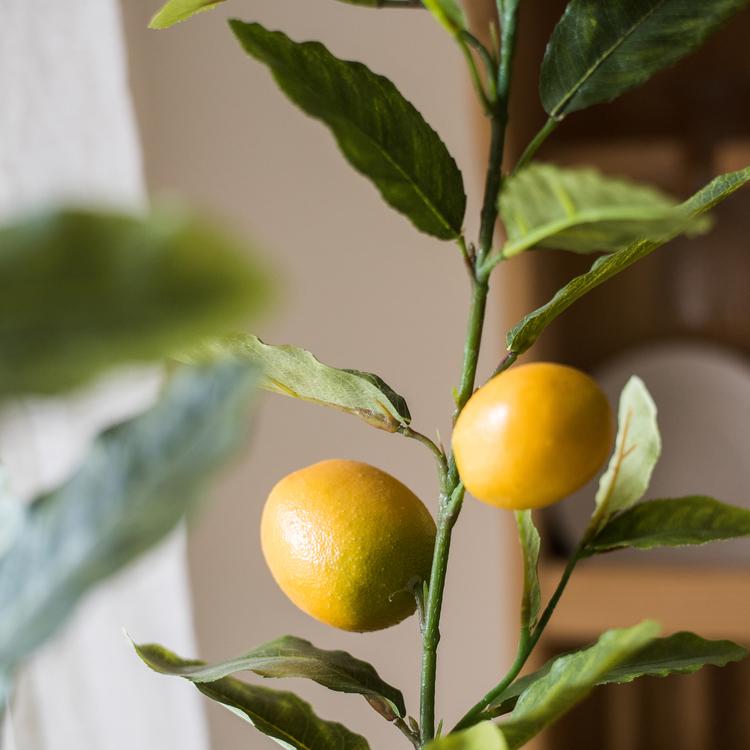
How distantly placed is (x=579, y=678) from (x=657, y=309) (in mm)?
1118

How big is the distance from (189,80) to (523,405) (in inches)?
42.6

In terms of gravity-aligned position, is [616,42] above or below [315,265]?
above

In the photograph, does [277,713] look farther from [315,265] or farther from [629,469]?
[315,265]

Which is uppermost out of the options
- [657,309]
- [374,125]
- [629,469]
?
[374,125]

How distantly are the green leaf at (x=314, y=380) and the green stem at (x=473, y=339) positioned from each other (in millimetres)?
22

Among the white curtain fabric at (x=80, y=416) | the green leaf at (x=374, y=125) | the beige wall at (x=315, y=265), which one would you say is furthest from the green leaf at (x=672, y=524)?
the beige wall at (x=315, y=265)

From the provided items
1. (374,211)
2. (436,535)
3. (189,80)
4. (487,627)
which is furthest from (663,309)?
(436,535)

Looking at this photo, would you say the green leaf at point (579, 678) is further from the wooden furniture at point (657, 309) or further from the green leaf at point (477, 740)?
the wooden furniture at point (657, 309)

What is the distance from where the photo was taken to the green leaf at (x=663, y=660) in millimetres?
281

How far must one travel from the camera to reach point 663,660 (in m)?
0.29

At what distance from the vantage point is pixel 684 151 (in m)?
1.19

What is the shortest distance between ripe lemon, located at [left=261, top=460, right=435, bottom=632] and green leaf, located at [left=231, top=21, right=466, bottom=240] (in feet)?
0.26

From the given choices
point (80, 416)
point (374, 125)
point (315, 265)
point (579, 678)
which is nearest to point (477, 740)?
point (579, 678)

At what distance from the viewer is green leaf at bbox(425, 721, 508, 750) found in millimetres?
203
